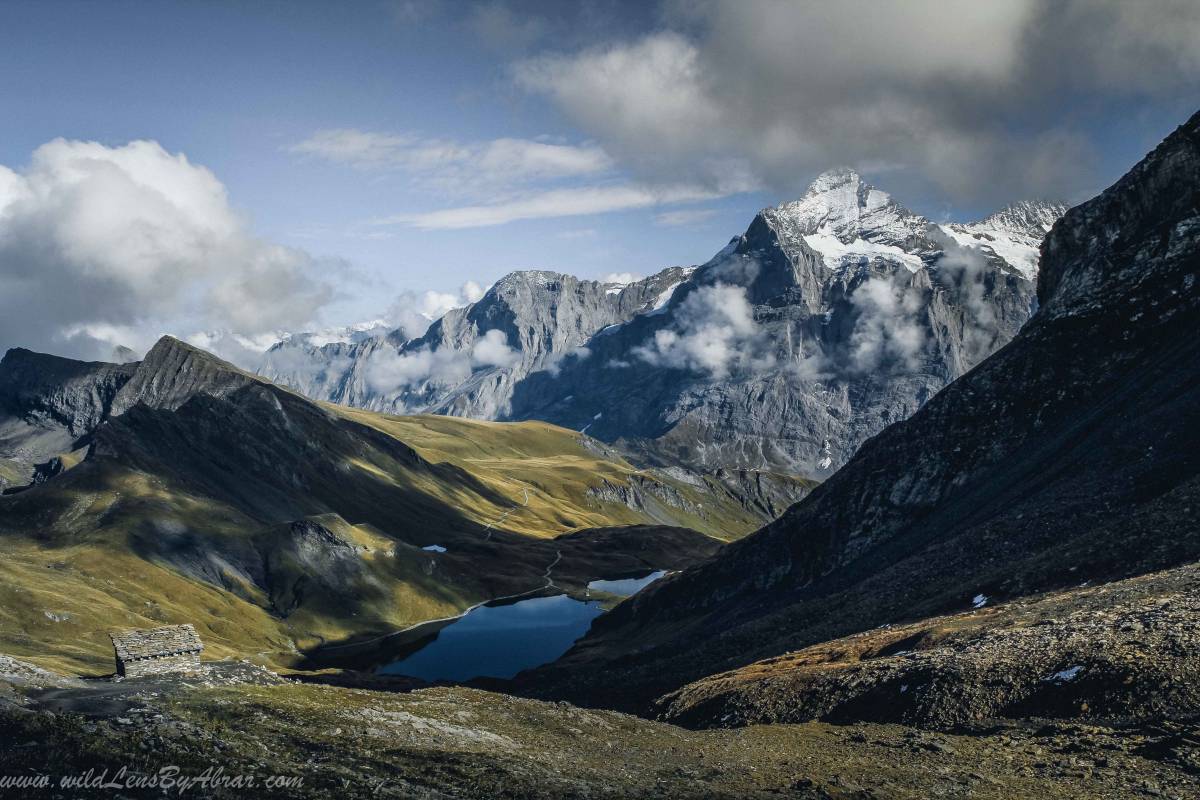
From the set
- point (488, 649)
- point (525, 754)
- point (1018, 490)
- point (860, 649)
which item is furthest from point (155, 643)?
point (488, 649)

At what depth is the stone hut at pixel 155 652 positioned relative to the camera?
47.3m

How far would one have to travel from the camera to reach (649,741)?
45.4 m

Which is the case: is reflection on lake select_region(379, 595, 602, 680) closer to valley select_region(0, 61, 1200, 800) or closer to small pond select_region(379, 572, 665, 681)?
small pond select_region(379, 572, 665, 681)

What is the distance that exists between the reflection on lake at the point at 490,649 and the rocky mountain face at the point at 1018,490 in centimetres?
2550

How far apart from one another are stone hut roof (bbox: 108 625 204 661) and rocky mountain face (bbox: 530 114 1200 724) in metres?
33.5

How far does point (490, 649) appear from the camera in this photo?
17388 centimetres

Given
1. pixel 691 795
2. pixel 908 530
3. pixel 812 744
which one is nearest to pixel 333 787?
pixel 691 795

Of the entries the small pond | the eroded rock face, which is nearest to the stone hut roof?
the eroded rock face

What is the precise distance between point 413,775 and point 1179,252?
362ft

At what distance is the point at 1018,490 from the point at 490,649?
11747 centimetres

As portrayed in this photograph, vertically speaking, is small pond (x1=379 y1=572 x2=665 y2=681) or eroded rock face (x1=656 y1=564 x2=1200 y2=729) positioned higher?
eroded rock face (x1=656 y1=564 x2=1200 y2=729)

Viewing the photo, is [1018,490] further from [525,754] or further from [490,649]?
[490,649]

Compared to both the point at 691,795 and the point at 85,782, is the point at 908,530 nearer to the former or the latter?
the point at 691,795

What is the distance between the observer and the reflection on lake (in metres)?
157
